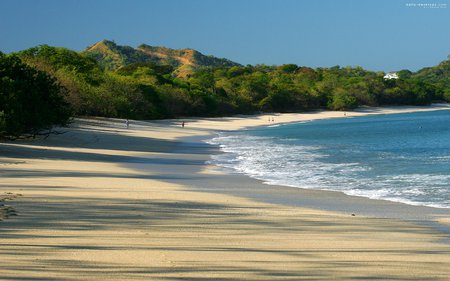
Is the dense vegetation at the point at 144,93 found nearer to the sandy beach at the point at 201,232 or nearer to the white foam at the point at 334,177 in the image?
the white foam at the point at 334,177

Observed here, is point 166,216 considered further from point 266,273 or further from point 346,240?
point 266,273

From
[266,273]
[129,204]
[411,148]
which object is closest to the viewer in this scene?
[266,273]

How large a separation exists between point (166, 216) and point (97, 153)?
1899cm

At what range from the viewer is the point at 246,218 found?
12555mm

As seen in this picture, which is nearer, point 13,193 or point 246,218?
point 246,218

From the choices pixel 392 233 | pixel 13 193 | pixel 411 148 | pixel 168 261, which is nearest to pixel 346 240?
pixel 392 233

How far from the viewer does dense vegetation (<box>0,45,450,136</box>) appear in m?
32.1

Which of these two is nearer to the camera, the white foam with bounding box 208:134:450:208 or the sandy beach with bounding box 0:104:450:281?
the sandy beach with bounding box 0:104:450:281

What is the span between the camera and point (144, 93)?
79750 millimetres

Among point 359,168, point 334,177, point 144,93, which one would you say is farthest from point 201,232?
point 144,93

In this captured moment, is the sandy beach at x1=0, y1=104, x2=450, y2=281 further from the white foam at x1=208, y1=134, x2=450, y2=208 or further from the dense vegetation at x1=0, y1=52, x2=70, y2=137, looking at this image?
the dense vegetation at x1=0, y1=52, x2=70, y2=137

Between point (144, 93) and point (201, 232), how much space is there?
70026mm

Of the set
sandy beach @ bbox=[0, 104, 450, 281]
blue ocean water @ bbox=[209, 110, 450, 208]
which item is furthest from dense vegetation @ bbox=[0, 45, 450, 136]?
sandy beach @ bbox=[0, 104, 450, 281]

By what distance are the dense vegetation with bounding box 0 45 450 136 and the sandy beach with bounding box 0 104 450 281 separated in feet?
39.6
